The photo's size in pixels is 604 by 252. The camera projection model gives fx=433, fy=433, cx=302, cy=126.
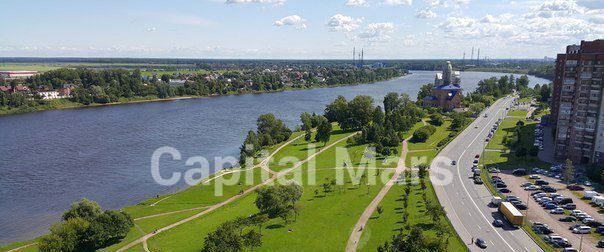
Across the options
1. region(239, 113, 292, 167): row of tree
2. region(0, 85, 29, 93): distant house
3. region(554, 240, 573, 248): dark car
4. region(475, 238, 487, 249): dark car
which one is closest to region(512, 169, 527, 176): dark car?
region(554, 240, 573, 248): dark car

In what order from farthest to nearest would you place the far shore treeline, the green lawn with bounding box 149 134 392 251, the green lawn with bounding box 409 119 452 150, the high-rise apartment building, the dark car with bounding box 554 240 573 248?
the far shore treeline
the green lawn with bounding box 409 119 452 150
the high-rise apartment building
the green lawn with bounding box 149 134 392 251
the dark car with bounding box 554 240 573 248

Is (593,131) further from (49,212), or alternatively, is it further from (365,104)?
(49,212)

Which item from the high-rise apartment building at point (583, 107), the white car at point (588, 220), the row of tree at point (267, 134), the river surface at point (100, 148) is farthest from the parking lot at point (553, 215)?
the river surface at point (100, 148)

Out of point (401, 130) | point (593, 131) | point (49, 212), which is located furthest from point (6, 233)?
point (593, 131)

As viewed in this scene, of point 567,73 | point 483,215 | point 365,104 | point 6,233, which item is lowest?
point 6,233

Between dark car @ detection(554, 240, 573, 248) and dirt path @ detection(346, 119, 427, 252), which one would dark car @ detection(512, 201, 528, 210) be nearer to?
dark car @ detection(554, 240, 573, 248)

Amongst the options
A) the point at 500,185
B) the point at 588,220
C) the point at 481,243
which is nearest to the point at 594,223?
the point at 588,220
